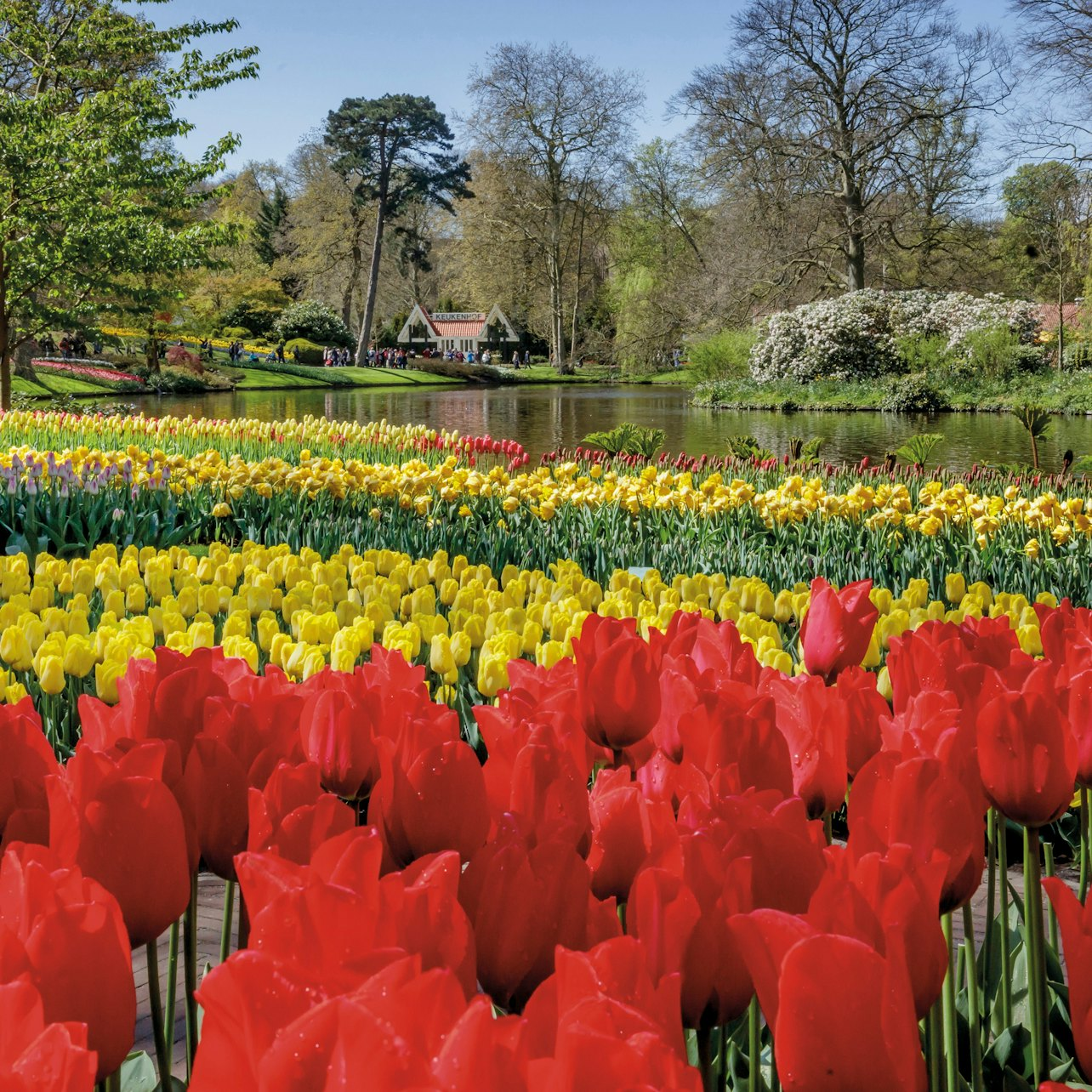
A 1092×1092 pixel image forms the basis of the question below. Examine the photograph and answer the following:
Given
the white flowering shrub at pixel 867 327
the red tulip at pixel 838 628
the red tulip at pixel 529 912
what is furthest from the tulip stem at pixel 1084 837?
the white flowering shrub at pixel 867 327

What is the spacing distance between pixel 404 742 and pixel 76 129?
19968 mm

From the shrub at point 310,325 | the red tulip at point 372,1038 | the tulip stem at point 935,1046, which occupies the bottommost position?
the tulip stem at point 935,1046

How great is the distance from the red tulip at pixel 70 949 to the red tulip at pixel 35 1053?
10 cm

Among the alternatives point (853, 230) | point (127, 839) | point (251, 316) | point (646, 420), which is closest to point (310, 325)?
point (251, 316)

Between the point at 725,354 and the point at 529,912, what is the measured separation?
122 feet

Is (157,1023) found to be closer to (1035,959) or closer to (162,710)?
(162,710)

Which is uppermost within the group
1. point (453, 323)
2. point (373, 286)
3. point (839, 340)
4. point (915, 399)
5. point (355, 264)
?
point (355, 264)

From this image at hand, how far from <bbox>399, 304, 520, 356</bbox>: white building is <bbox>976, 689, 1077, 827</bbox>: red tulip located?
65.0m

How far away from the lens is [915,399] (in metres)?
29.6

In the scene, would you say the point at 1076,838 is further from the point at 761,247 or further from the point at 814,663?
the point at 761,247

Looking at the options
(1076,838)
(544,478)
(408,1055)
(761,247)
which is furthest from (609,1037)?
(761,247)

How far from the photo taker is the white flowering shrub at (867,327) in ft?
108

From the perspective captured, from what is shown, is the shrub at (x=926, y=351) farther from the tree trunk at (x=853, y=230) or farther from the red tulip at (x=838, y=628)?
the red tulip at (x=838, y=628)

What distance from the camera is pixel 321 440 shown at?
489 inches
